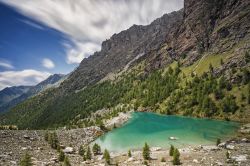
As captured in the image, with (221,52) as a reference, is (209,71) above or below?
below

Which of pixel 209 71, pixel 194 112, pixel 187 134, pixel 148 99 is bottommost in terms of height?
pixel 187 134

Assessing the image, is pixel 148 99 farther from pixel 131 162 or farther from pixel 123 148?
pixel 131 162

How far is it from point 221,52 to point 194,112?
86.0 m

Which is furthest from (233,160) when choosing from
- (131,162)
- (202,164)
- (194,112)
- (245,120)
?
(194,112)

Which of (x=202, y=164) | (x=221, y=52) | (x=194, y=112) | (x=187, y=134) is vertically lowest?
(x=202, y=164)

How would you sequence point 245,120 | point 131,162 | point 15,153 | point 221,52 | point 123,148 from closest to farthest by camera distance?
point 131,162 → point 15,153 → point 123,148 → point 245,120 → point 221,52

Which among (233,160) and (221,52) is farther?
(221,52)

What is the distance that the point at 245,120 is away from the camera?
4146 inches

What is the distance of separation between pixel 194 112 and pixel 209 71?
5716 centimetres

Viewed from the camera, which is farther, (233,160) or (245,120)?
(245,120)

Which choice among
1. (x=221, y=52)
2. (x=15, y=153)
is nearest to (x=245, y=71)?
(x=221, y=52)

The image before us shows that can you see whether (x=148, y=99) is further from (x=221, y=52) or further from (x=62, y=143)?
(x=62, y=143)

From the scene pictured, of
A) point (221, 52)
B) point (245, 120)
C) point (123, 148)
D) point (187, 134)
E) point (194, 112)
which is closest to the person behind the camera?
point (123, 148)

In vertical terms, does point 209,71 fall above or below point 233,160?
above
